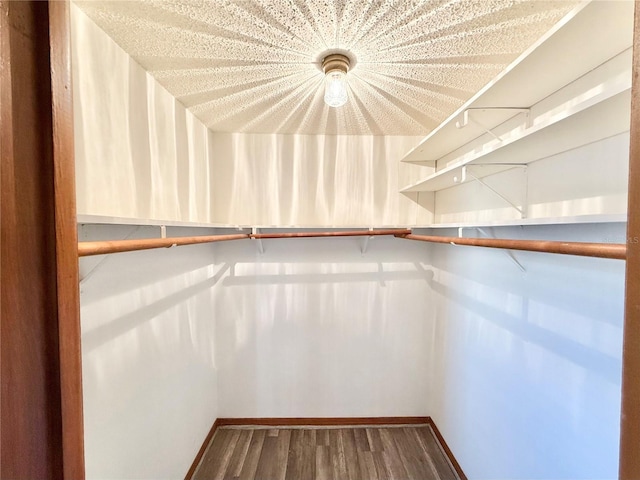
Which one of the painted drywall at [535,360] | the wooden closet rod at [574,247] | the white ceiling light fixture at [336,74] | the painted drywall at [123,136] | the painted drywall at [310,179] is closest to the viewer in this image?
the wooden closet rod at [574,247]

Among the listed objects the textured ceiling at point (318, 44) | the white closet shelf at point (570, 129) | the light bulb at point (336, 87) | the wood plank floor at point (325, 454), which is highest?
the textured ceiling at point (318, 44)

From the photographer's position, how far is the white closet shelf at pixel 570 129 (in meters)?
0.65

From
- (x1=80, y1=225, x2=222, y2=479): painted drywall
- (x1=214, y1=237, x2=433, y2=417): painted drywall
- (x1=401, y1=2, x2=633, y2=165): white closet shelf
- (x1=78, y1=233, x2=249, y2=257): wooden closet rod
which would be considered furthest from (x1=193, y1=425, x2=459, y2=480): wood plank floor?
(x1=401, y1=2, x2=633, y2=165): white closet shelf

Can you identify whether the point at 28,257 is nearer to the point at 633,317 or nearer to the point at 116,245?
the point at 116,245

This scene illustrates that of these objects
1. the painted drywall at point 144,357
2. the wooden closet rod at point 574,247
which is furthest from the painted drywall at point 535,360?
the painted drywall at point 144,357

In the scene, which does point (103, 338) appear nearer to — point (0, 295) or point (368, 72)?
point (0, 295)

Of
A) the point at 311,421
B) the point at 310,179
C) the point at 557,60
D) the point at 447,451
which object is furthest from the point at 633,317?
the point at 311,421

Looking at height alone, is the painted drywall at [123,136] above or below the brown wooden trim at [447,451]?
above

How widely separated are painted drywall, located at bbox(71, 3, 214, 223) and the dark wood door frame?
2.36ft

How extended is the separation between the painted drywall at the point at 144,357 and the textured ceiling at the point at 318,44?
0.78m

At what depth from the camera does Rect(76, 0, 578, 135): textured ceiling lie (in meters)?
0.88

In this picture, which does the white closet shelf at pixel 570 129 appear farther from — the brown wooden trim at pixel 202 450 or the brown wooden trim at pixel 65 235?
the brown wooden trim at pixel 202 450

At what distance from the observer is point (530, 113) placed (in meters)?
1.15

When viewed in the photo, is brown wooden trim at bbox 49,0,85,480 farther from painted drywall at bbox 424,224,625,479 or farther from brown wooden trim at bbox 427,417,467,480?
brown wooden trim at bbox 427,417,467,480
